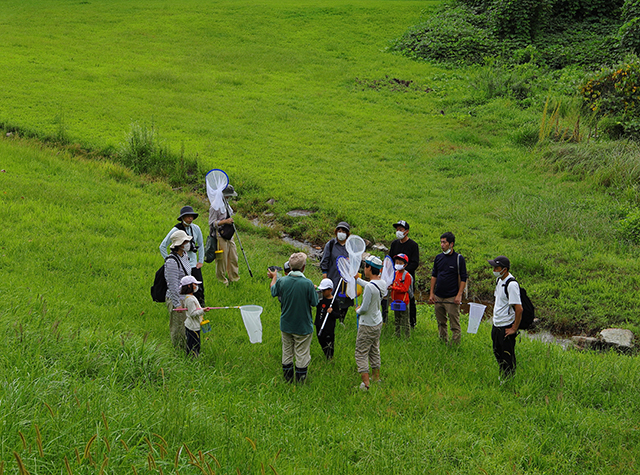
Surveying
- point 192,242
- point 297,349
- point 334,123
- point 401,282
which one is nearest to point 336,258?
point 401,282

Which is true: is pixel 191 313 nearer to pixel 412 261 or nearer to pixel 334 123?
pixel 412 261

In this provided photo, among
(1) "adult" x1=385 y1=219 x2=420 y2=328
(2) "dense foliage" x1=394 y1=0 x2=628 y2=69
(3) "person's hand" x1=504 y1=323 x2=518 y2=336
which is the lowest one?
(3) "person's hand" x1=504 y1=323 x2=518 y2=336

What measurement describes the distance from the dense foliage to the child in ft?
97.1

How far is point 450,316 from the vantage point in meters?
8.30

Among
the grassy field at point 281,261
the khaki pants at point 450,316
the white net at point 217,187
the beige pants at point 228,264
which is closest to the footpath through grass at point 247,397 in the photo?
the grassy field at point 281,261

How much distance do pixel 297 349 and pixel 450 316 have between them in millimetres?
3223

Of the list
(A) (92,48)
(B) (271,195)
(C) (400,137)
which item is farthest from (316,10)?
(B) (271,195)

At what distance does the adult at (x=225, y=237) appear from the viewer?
32.2ft

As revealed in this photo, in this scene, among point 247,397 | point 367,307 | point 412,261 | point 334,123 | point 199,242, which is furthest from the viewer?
point 334,123

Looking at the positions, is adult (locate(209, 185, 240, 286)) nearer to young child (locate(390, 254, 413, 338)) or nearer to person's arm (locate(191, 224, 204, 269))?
person's arm (locate(191, 224, 204, 269))

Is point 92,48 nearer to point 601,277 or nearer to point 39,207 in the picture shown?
point 39,207

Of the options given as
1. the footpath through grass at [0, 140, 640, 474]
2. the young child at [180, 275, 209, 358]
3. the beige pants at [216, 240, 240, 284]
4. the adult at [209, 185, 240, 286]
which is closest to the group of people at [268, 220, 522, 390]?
the footpath through grass at [0, 140, 640, 474]

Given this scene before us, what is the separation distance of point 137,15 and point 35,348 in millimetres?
44533

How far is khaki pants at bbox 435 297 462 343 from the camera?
8.23m
